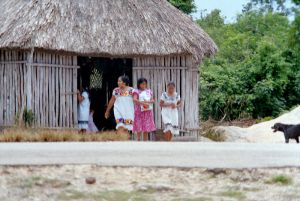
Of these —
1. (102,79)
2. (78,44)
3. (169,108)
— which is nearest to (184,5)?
(102,79)

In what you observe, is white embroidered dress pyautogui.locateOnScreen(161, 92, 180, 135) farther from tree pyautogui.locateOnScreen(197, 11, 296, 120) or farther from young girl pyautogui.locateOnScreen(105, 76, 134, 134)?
tree pyautogui.locateOnScreen(197, 11, 296, 120)

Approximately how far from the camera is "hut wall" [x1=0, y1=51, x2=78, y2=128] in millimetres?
14094

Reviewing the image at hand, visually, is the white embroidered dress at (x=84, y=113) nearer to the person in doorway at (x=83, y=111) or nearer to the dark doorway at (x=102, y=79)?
the person in doorway at (x=83, y=111)

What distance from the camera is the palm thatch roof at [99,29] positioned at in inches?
545

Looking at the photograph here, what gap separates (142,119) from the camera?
11.7 metres

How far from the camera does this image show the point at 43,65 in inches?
557

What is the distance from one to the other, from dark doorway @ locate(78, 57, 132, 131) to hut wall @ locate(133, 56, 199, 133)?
62.6 inches

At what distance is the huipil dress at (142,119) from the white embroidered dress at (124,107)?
110mm

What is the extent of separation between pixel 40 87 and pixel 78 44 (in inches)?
47.2

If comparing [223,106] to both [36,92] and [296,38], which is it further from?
[296,38]

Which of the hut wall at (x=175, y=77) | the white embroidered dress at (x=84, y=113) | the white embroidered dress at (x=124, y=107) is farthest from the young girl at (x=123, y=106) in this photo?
the hut wall at (x=175, y=77)

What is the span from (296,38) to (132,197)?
316 cm

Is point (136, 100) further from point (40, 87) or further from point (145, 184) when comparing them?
point (145, 184)

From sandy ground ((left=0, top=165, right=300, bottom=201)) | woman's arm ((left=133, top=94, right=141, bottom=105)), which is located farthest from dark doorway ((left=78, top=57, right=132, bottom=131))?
sandy ground ((left=0, top=165, right=300, bottom=201))
